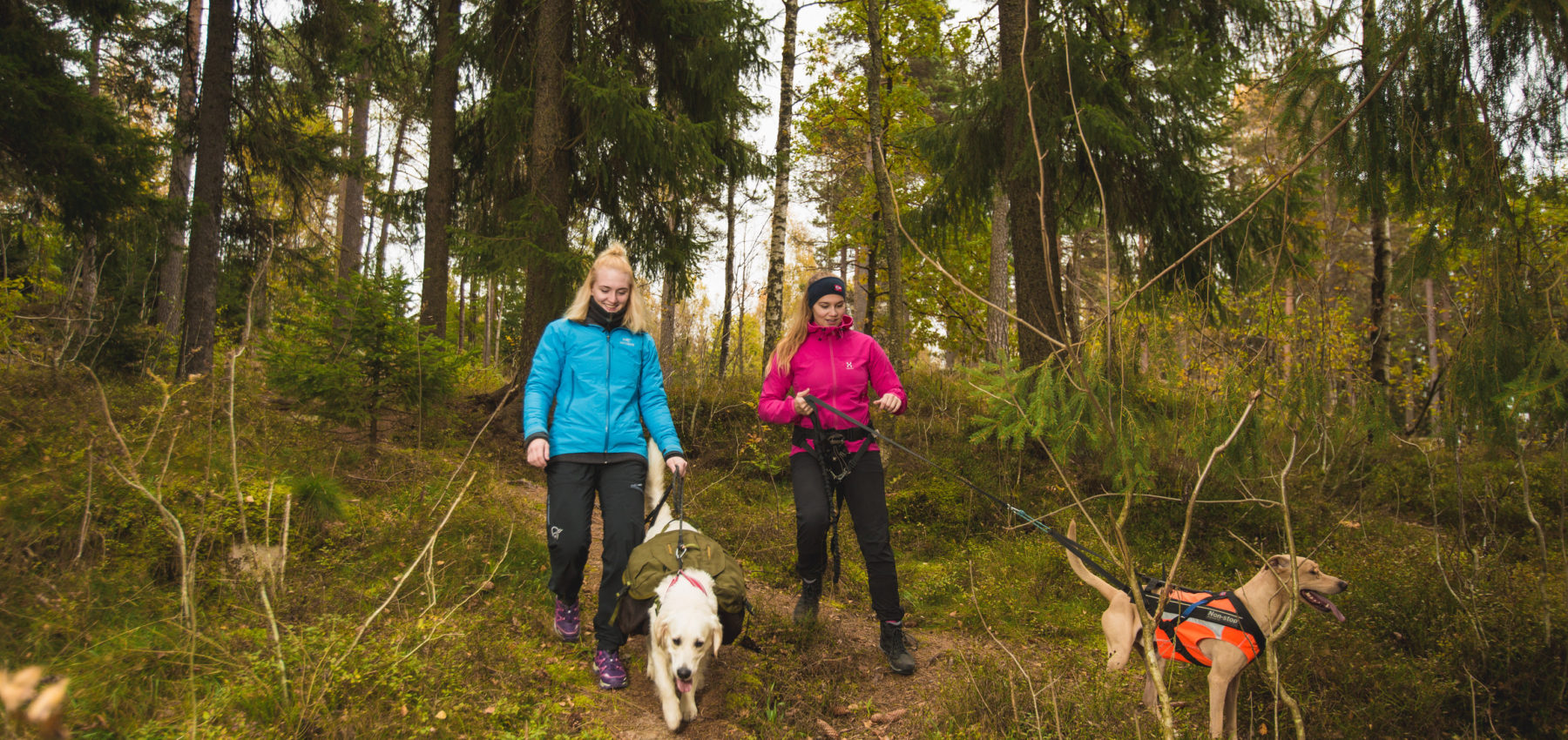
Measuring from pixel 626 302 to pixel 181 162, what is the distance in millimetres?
10181

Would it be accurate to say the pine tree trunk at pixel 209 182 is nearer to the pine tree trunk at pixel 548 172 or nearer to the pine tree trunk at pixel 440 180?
the pine tree trunk at pixel 440 180

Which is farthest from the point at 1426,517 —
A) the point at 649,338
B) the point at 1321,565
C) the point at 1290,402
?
the point at 649,338

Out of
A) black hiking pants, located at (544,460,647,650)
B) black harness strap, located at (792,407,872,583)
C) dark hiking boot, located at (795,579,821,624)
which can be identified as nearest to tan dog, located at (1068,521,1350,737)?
black harness strap, located at (792,407,872,583)

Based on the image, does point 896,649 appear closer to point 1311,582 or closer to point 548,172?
point 1311,582

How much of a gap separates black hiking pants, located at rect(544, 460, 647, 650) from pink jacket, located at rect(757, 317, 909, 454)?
927mm

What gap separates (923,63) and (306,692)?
1995cm

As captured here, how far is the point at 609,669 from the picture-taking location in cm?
362

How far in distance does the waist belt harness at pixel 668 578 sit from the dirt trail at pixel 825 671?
0.36 metres

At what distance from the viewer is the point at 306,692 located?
2.68 m

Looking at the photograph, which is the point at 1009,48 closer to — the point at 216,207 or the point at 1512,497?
the point at 1512,497

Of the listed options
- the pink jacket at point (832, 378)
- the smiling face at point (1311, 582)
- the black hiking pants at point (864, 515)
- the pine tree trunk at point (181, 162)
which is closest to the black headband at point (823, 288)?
the pink jacket at point (832, 378)

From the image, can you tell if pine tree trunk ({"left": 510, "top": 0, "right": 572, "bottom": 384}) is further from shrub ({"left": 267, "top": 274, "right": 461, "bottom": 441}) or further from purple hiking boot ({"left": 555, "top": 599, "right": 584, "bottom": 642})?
purple hiking boot ({"left": 555, "top": 599, "right": 584, "bottom": 642})

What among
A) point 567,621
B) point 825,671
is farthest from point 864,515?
point 567,621

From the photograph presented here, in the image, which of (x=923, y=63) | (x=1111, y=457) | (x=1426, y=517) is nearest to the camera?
(x=1111, y=457)
